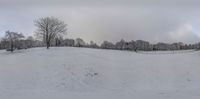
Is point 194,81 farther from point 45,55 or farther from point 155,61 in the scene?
point 45,55

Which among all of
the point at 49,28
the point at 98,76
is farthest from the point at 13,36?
the point at 98,76

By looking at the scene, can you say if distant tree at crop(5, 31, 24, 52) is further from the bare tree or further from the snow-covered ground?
the snow-covered ground

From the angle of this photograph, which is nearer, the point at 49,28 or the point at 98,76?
the point at 98,76

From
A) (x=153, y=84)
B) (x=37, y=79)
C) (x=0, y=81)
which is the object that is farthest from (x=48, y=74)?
(x=153, y=84)

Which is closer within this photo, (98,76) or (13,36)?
(98,76)

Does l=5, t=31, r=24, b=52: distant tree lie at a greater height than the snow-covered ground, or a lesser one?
greater

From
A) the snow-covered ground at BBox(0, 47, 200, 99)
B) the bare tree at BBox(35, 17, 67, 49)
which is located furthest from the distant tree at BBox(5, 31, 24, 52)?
the snow-covered ground at BBox(0, 47, 200, 99)

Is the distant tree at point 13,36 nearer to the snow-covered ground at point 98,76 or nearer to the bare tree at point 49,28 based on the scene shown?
the bare tree at point 49,28

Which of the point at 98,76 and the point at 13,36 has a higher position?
the point at 13,36

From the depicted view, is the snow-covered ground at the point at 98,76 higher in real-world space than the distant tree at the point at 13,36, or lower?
lower

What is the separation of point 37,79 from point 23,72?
3.53 metres

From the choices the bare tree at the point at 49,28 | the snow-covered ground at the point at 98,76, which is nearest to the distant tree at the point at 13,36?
the bare tree at the point at 49,28

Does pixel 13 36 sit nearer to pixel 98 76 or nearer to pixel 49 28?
pixel 49 28

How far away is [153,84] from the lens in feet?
86.4
